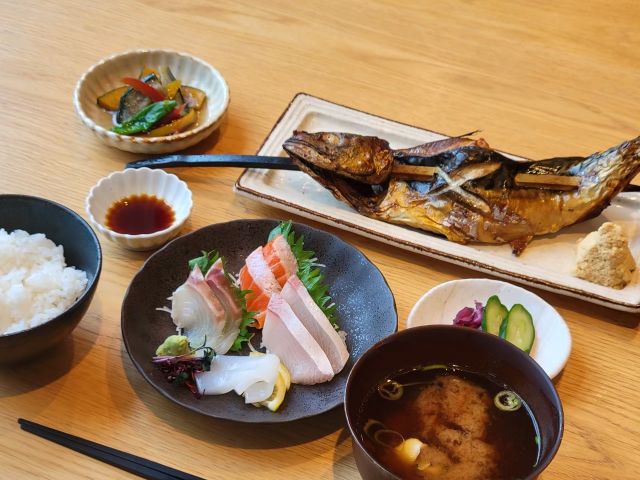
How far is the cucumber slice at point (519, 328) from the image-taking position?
1.46 m

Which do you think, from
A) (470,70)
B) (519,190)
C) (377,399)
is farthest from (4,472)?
(470,70)

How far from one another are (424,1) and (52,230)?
5.72ft

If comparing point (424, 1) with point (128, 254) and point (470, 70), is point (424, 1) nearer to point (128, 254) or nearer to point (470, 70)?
point (470, 70)

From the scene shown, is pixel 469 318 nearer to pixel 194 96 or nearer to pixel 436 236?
pixel 436 236

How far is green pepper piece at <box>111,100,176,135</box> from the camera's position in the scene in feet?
Result: 6.50

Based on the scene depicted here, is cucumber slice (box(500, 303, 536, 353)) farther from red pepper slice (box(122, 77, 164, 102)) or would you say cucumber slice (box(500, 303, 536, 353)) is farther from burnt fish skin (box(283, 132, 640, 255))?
red pepper slice (box(122, 77, 164, 102))

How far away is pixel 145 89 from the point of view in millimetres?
2053

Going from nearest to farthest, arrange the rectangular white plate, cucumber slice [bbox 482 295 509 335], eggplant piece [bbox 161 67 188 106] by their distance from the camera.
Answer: cucumber slice [bbox 482 295 509 335] < the rectangular white plate < eggplant piece [bbox 161 67 188 106]

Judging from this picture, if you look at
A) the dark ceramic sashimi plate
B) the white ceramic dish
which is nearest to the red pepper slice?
the white ceramic dish

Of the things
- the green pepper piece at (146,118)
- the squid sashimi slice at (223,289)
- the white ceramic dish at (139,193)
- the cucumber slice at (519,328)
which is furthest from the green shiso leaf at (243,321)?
the green pepper piece at (146,118)

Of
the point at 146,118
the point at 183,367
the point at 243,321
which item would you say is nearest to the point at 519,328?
the point at 243,321

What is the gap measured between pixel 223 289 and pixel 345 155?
1.71ft

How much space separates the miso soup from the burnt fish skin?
1.83ft

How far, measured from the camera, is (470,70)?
2.37 meters
